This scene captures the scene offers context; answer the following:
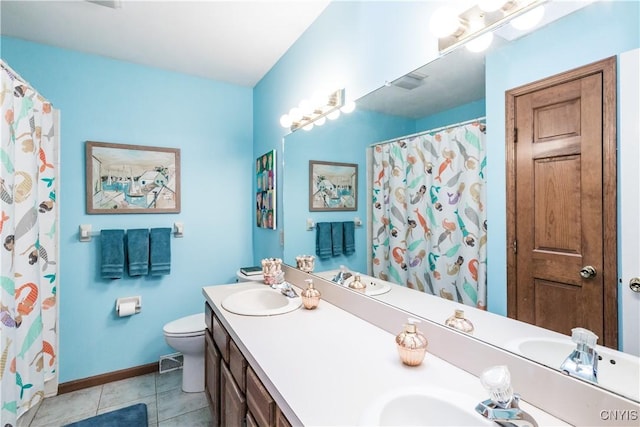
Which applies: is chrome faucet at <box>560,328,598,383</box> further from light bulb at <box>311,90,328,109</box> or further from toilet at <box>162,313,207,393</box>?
toilet at <box>162,313,207,393</box>

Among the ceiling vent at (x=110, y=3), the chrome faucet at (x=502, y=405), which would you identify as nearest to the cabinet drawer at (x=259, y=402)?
the chrome faucet at (x=502, y=405)

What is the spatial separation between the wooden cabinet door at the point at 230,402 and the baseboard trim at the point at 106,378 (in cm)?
130

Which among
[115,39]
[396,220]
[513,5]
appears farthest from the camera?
[115,39]

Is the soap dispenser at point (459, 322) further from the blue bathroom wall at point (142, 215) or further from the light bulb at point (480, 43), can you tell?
the blue bathroom wall at point (142, 215)

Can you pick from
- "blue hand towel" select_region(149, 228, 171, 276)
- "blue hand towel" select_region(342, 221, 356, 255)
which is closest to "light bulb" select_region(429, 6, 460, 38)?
"blue hand towel" select_region(342, 221, 356, 255)

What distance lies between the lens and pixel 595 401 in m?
0.65

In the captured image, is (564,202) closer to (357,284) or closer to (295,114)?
(357,284)

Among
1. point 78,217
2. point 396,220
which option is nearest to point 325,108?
point 396,220

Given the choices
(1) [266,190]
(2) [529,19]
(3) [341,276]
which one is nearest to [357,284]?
(3) [341,276]

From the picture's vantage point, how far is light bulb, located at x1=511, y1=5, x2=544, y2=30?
82 centimetres

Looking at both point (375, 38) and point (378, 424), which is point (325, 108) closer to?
point (375, 38)

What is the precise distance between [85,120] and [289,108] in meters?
1.49

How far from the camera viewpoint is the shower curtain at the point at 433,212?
99 cm

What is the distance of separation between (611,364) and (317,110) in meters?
1.61
